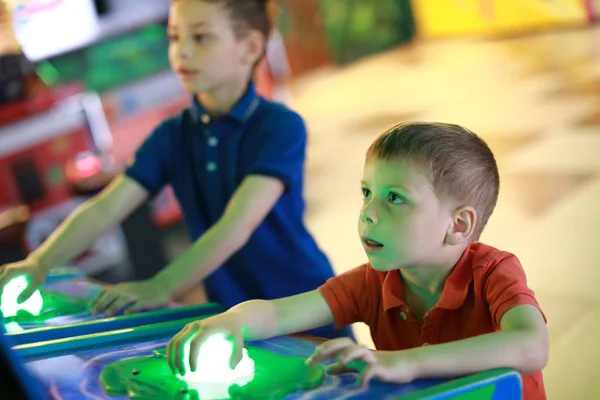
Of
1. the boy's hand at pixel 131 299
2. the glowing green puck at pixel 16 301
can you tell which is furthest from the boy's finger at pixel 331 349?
the glowing green puck at pixel 16 301

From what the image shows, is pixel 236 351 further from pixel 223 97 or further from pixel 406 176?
pixel 223 97

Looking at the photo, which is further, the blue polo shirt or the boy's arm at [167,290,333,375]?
the blue polo shirt

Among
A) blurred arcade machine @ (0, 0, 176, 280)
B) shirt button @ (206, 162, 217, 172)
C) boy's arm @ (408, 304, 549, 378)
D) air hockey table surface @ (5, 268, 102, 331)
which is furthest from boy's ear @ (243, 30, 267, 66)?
blurred arcade machine @ (0, 0, 176, 280)

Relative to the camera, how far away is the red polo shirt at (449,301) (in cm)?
90

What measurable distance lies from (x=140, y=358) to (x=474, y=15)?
5954mm

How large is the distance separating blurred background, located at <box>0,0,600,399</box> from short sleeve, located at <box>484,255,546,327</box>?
799 millimetres

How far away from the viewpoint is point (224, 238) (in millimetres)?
1295

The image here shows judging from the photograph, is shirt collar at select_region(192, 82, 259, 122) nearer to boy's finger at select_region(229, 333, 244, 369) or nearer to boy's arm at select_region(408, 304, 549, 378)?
boy's finger at select_region(229, 333, 244, 369)

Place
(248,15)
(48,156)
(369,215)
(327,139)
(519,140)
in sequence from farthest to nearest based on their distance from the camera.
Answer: (327,139)
(519,140)
(48,156)
(248,15)
(369,215)

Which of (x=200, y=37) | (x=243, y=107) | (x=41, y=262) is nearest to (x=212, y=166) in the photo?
(x=243, y=107)

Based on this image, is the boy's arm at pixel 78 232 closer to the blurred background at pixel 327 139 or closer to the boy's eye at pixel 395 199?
the boy's eye at pixel 395 199

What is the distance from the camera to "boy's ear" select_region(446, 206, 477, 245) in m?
0.93

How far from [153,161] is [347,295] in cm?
67

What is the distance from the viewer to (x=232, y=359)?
855 mm
